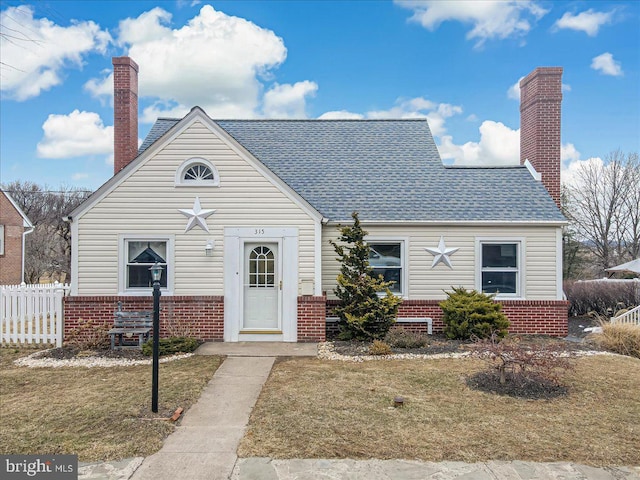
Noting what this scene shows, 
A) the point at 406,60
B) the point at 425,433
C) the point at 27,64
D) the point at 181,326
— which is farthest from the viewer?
the point at 406,60

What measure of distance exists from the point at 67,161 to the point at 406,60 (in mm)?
29632

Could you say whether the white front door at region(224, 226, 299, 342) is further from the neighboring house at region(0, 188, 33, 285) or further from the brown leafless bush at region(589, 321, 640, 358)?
the neighboring house at region(0, 188, 33, 285)

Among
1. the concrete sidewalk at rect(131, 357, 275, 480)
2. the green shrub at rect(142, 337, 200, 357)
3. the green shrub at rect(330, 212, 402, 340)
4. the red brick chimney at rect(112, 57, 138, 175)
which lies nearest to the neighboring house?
the red brick chimney at rect(112, 57, 138, 175)

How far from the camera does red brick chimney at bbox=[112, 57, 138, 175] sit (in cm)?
1296

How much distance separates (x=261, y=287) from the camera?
1055cm

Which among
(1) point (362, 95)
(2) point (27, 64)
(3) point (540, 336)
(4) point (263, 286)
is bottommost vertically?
(3) point (540, 336)

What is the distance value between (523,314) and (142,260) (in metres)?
9.78

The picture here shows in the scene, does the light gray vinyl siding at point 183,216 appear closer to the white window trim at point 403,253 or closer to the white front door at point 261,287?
the white front door at point 261,287

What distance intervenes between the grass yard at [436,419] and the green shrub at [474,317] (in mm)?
2673

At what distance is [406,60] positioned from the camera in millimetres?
17125

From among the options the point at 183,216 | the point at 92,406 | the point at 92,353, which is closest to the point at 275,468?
the point at 92,406

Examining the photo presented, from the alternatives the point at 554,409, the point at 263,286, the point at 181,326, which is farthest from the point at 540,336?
the point at 181,326

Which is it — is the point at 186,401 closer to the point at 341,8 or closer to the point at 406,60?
the point at 341,8

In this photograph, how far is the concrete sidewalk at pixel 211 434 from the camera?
4.27m
